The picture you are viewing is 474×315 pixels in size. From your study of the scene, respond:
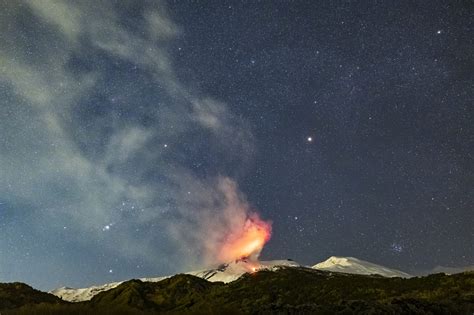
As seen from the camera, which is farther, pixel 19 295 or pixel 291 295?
pixel 19 295

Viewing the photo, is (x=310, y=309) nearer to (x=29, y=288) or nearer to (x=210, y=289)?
(x=210, y=289)

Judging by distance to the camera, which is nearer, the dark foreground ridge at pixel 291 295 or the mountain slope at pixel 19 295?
the dark foreground ridge at pixel 291 295

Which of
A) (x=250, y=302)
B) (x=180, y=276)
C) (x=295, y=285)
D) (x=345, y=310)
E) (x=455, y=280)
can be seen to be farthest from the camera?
(x=180, y=276)

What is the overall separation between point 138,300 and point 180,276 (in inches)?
1149

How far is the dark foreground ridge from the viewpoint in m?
26.4

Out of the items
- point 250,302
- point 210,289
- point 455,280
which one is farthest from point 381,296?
point 210,289

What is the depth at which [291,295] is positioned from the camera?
104 m

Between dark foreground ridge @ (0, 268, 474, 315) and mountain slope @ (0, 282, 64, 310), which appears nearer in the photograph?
dark foreground ridge @ (0, 268, 474, 315)

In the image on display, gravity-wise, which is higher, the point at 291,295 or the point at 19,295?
the point at 19,295

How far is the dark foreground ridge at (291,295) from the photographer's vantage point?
86.7 feet

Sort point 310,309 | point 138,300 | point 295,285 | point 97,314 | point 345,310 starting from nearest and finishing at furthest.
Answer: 1. point 97,314
2. point 345,310
3. point 310,309
4. point 295,285
5. point 138,300

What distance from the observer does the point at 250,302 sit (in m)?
102

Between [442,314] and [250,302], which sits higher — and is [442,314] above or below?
below

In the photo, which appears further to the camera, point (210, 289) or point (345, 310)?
point (210, 289)
